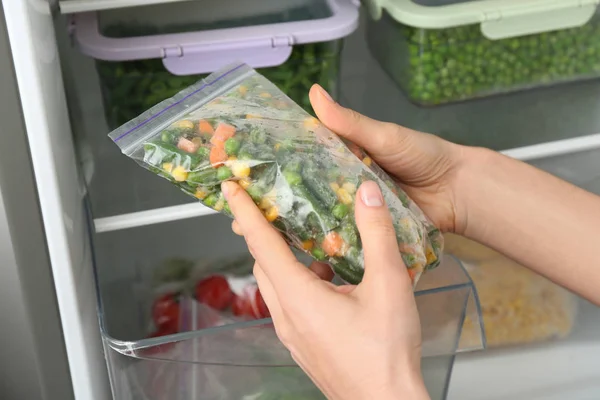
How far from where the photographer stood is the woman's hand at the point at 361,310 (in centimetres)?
64

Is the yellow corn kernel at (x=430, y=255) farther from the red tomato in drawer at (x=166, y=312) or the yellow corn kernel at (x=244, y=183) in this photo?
the red tomato in drawer at (x=166, y=312)

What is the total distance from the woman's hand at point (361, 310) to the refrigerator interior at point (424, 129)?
0.35 metres

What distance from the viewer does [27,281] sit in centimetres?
78

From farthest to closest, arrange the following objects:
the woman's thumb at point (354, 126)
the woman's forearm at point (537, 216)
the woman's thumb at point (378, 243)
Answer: the woman's forearm at point (537, 216) → the woman's thumb at point (354, 126) → the woman's thumb at point (378, 243)

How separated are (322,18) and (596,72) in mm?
414

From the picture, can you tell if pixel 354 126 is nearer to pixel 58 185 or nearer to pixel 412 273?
pixel 412 273

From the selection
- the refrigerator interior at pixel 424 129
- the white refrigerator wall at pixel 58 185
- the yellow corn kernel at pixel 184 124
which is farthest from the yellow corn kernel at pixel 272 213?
the refrigerator interior at pixel 424 129

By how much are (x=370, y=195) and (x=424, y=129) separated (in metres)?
0.49

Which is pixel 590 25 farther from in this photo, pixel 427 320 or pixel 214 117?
pixel 214 117

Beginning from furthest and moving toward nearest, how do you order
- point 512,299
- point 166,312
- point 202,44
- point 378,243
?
point 512,299 < point 166,312 < point 202,44 < point 378,243

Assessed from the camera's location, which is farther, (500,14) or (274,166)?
(500,14)

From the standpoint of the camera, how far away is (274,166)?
68 centimetres

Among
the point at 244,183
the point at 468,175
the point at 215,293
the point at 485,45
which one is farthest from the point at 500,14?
the point at 215,293

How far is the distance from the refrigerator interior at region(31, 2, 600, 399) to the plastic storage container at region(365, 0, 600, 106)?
101mm
